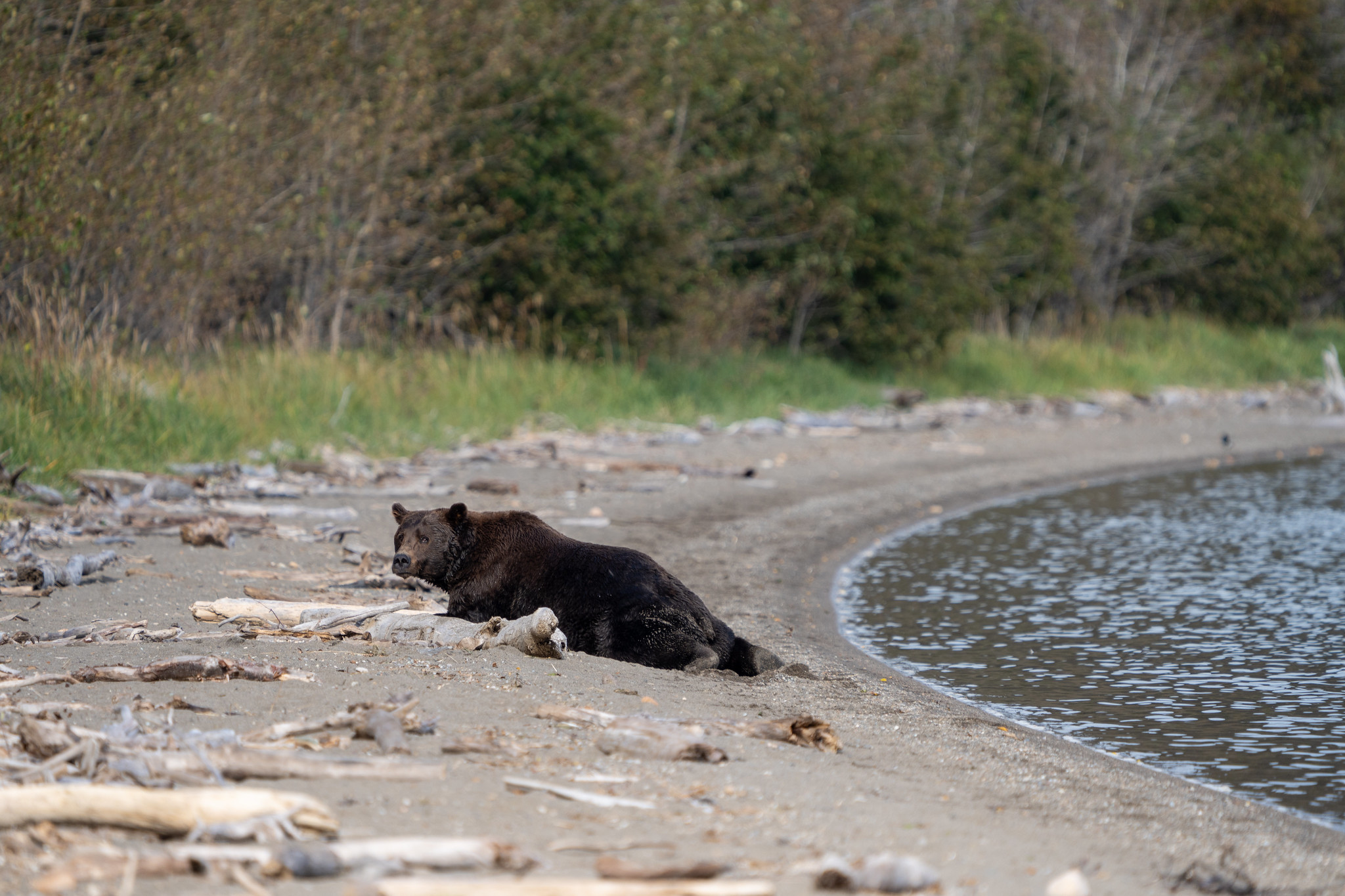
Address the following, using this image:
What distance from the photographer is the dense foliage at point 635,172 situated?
1501 centimetres

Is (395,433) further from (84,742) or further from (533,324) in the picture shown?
(84,742)

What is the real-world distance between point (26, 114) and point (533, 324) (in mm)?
8089

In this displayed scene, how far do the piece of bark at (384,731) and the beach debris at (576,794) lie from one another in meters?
0.55

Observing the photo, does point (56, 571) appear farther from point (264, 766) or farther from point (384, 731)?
point (264, 766)

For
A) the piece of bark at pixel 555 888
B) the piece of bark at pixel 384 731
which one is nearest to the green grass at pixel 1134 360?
the piece of bark at pixel 384 731

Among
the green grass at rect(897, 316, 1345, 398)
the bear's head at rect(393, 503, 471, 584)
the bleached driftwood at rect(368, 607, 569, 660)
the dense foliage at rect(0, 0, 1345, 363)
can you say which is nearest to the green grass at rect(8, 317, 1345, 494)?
the green grass at rect(897, 316, 1345, 398)

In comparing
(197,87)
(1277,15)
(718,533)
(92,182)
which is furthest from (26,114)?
(1277,15)

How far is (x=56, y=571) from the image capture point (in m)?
8.09

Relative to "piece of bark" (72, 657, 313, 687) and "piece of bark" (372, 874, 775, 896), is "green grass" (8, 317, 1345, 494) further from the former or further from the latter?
"piece of bark" (372, 874, 775, 896)

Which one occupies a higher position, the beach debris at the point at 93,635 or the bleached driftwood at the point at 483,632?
the bleached driftwood at the point at 483,632

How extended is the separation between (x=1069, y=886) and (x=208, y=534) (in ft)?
23.3

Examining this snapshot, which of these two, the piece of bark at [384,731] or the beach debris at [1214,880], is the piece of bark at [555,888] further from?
the beach debris at [1214,880]

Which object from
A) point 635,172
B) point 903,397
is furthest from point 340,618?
point 903,397

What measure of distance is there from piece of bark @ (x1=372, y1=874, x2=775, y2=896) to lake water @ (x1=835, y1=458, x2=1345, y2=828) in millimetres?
3471
